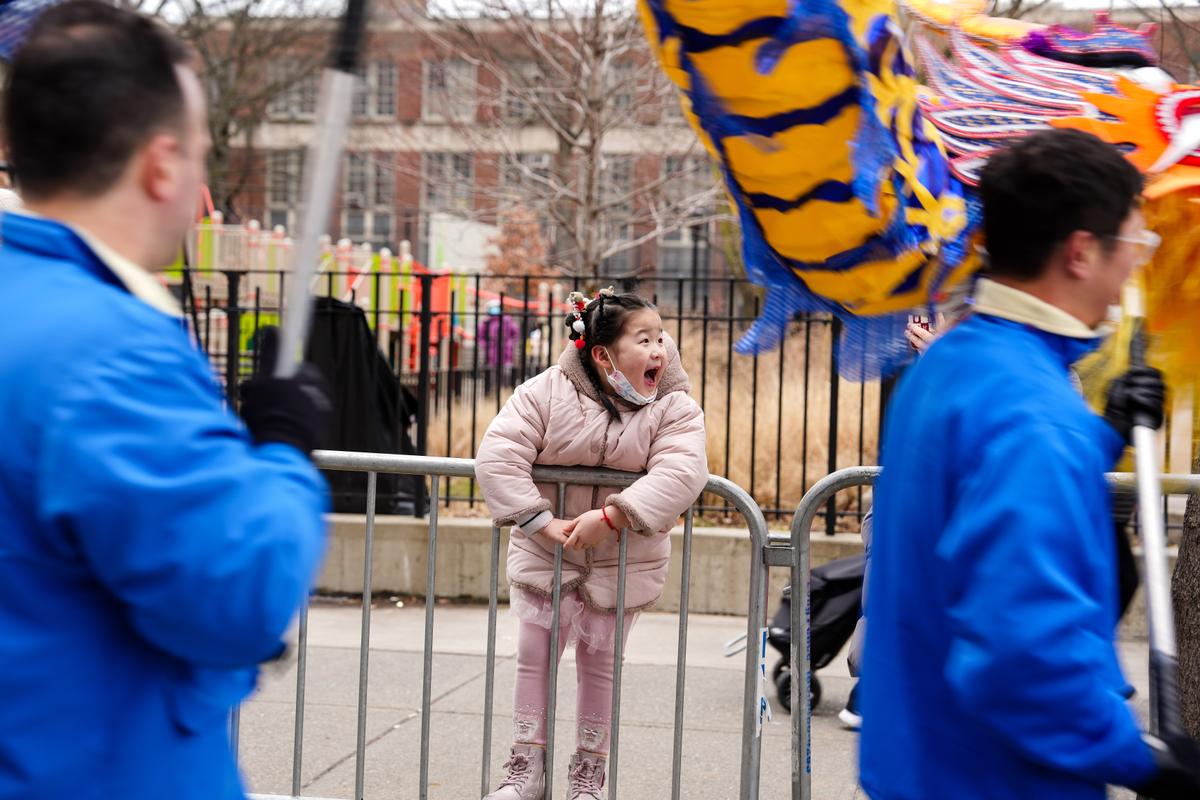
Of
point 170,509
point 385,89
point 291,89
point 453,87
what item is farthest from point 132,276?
point 291,89

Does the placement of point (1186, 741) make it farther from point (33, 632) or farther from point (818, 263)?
point (33, 632)

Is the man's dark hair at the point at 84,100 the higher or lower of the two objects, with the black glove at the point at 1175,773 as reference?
higher

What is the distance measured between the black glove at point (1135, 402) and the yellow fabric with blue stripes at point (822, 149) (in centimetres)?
31

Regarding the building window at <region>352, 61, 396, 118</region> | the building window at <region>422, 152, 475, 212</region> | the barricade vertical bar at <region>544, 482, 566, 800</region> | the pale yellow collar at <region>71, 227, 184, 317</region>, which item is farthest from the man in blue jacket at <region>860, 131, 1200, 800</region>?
the building window at <region>352, 61, 396, 118</region>

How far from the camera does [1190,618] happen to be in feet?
12.3

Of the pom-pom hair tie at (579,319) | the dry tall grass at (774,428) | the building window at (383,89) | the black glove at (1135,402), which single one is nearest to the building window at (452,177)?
the building window at (383,89)

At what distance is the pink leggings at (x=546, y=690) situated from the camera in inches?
161

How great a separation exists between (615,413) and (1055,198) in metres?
2.32

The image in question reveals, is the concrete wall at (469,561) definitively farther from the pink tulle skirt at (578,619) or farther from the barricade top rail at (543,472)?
the barricade top rail at (543,472)

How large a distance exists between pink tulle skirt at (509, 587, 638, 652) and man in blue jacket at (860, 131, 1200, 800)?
2041 millimetres

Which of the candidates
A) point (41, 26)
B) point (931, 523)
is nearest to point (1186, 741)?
point (931, 523)

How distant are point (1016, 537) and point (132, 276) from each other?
3.75 ft

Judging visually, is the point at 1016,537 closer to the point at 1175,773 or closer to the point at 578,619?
the point at 1175,773

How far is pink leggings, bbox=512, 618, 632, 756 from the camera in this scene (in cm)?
409
